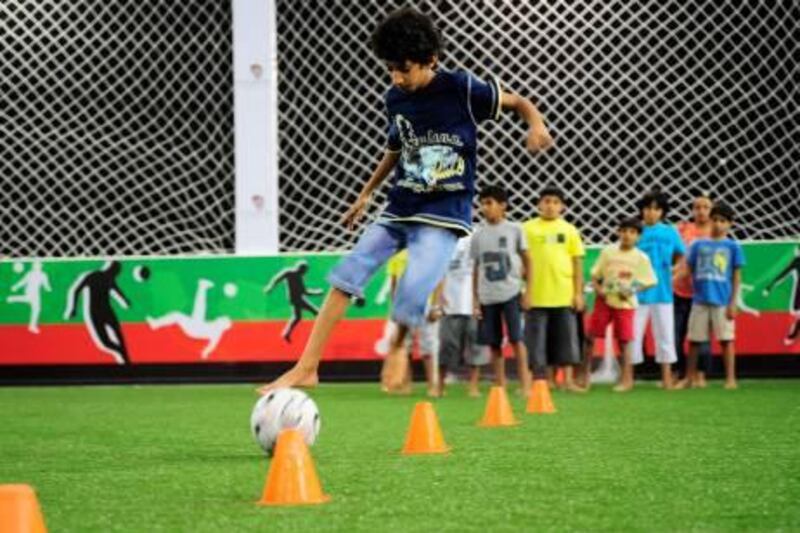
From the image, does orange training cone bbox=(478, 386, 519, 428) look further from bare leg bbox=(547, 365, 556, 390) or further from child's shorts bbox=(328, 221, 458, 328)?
bare leg bbox=(547, 365, 556, 390)

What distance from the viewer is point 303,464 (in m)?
3.74

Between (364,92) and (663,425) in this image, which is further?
(364,92)

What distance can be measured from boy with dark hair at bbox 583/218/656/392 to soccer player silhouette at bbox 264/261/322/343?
7.48 ft

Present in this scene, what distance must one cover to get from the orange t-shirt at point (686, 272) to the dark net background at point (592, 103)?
714 millimetres

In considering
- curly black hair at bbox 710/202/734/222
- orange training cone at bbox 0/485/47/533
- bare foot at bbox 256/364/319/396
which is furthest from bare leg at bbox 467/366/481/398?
orange training cone at bbox 0/485/47/533

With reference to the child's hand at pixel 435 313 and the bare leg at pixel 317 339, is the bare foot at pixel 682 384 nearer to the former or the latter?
the child's hand at pixel 435 313

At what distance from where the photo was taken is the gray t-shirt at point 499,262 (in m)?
9.23

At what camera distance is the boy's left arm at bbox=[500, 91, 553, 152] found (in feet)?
15.9

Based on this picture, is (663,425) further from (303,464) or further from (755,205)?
(755,205)

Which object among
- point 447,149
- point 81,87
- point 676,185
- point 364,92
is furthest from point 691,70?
point 447,149

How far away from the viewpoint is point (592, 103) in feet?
37.5

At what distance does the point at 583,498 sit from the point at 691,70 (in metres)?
7.69

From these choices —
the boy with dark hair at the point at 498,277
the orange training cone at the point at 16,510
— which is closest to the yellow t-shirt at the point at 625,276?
the boy with dark hair at the point at 498,277

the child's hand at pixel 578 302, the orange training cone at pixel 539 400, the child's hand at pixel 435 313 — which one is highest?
the child's hand at pixel 578 302
